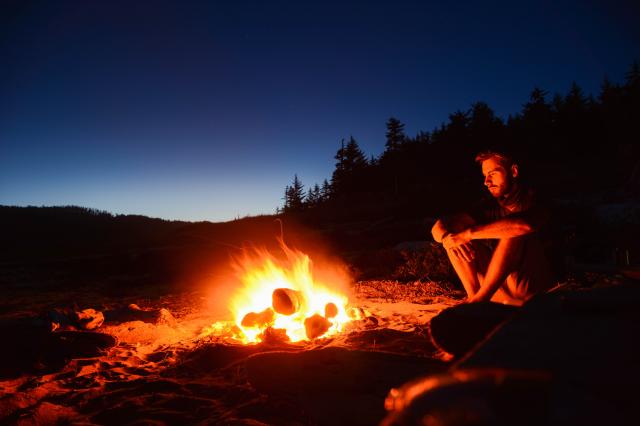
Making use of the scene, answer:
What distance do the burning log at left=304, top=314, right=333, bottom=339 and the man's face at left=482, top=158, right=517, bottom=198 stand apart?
2847 mm

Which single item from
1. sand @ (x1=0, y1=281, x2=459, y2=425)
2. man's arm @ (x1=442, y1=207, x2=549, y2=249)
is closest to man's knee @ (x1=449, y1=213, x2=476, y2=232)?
man's arm @ (x1=442, y1=207, x2=549, y2=249)

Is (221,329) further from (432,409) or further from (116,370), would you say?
(432,409)

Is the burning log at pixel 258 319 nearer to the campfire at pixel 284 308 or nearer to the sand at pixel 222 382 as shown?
the campfire at pixel 284 308

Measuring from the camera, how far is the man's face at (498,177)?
3994 mm

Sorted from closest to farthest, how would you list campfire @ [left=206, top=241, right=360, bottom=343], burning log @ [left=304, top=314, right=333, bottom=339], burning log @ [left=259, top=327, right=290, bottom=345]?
burning log @ [left=259, top=327, right=290, bottom=345]
burning log @ [left=304, top=314, right=333, bottom=339]
campfire @ [left=206, top=241, right=360, bottom=343]

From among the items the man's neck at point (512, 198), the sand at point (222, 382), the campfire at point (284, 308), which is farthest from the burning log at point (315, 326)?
the man's neck at point (512, 198)

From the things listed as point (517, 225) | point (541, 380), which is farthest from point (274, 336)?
point (541, 380)

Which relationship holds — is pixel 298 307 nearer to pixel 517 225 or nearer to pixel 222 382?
pixel 222 382

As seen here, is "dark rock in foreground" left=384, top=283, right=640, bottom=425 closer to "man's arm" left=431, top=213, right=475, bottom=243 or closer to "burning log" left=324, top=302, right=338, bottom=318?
"man's arm" left=431, top=213, right=475, bottom=243

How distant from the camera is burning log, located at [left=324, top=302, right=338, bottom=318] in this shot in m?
5.57

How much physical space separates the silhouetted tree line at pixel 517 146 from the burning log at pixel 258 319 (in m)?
21.0

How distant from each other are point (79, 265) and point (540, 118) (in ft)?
164

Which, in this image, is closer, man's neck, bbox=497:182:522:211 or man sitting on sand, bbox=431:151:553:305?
man sitting on sand, bbox=431:151:553:305

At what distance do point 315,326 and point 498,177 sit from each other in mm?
3048
